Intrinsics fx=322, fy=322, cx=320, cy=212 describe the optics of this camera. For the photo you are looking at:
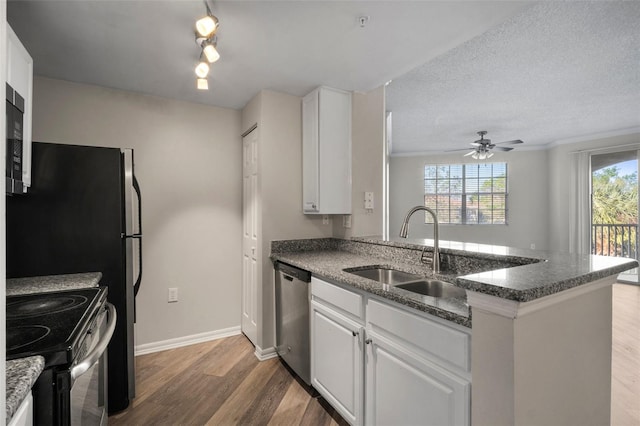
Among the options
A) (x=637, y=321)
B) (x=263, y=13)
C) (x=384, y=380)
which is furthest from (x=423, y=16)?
(x=637, y=321)

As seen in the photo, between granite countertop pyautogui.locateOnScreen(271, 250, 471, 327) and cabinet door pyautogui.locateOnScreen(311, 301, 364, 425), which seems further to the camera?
cabinet door pyautogui.locateOnScreen(311, 301, 364, 425)

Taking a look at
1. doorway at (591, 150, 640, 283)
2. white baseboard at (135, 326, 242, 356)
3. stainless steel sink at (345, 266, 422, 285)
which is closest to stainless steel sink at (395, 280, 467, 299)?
stainless steel sink at (345, 266, 422, 285)

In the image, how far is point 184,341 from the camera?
2918 millimetres

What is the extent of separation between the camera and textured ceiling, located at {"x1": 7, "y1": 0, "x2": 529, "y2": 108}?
5.25 feet

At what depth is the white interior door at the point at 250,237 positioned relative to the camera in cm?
278

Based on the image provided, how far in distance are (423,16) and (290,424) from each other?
235 cm

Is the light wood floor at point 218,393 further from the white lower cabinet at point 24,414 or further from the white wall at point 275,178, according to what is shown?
the white lower cabinet at point 24,414

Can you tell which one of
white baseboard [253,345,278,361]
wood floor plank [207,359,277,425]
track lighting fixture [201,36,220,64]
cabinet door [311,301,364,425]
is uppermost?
track lighting fixture [201,36,220,64]

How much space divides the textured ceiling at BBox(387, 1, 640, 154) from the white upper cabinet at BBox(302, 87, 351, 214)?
2.84 feet

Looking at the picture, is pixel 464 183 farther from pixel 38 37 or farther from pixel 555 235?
pixel 38 37

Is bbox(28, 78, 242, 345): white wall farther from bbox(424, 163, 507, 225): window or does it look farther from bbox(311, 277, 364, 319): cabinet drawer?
bbox(424, 163, 507, 225): window

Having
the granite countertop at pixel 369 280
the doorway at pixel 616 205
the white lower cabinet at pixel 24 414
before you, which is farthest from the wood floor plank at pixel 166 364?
the doorway at pixel 616 205

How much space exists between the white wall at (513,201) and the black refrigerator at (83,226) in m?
6.10

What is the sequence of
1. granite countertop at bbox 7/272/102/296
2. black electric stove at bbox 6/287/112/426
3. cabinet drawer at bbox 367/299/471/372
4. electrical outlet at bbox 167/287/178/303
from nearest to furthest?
black electric stove at bbox 6/287/112/426 < cabinet drawer at bbox 367/299/471/372 < granite countertop at bbox 7/272/102/296 < electrical outlet at bbox 167/287/178/303
